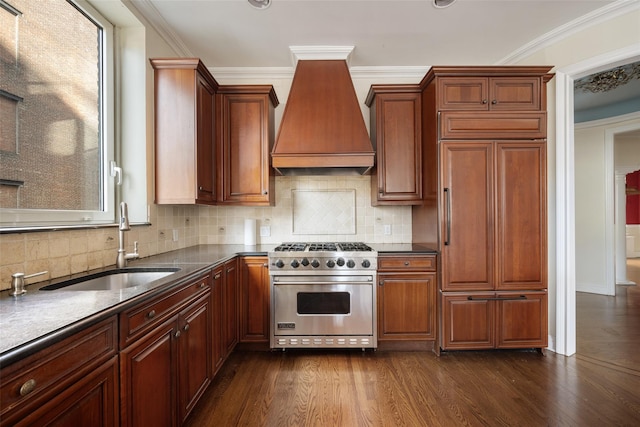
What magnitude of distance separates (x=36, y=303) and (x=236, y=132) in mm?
2046

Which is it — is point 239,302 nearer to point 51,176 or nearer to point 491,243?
point 51,176

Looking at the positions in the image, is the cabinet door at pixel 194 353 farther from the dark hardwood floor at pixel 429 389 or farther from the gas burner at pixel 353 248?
the gas burner at pixel 353 248

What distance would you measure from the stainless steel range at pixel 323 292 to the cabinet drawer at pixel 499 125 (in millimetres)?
1265

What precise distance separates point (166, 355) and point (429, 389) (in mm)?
1736

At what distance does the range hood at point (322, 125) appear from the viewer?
8.41ft

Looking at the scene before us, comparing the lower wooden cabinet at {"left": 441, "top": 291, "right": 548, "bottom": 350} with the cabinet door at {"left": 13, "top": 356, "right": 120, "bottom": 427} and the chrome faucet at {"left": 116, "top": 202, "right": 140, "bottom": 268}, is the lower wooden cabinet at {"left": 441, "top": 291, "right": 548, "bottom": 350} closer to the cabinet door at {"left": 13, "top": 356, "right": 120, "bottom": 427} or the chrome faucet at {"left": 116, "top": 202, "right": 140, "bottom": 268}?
the cabinet door at {"left": 13, "top": 356, "right": 120, "bottom": 427}

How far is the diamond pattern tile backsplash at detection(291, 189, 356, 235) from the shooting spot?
10.4 ft

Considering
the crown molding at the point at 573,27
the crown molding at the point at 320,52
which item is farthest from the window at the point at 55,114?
the crown molding at the point at 573,27

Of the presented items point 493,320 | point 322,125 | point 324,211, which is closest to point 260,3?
point 322,125

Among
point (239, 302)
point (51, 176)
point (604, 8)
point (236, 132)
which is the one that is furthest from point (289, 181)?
point (604, 8)

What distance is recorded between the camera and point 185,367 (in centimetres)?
157

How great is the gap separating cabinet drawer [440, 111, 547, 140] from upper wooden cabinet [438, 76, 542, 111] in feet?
0.28

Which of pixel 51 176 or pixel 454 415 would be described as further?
pixel 454 415

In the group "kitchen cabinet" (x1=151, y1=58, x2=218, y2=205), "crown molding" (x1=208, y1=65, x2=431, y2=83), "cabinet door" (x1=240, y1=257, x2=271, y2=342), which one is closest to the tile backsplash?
"cabinet door" (x1=240, y1=257, x2=271, y2=342)
